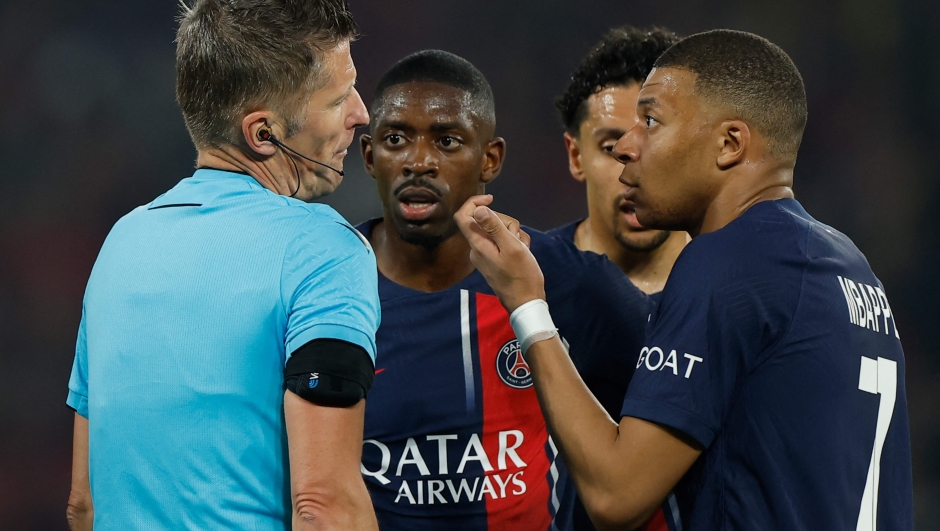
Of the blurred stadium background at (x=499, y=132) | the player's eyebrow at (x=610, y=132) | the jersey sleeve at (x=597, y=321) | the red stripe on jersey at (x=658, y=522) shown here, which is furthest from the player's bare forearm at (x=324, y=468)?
the blurred stadium background at (x=499, y=132)

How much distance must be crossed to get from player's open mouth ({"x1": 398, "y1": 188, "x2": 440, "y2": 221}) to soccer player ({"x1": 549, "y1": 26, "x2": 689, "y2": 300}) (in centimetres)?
97

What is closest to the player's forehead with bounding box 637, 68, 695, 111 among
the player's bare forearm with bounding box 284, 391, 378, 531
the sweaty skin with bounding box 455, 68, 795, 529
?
the sweaty skin with bounding box 455, 68, 795, 529

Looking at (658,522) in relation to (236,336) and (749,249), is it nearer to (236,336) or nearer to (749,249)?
(749,249)

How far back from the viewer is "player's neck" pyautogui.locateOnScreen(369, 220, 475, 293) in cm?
287

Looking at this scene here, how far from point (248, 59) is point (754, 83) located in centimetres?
110

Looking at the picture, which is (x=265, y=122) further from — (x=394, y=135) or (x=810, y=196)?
(x=810, y=196)

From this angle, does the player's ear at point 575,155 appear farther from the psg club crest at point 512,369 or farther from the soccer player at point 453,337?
the psg club crest at point 512,369

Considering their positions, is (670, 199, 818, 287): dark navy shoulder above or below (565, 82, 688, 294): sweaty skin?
below

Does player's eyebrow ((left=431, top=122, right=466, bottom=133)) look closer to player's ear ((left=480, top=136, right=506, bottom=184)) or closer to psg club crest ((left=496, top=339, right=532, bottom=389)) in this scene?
player's ear ((left=480, top=136, right=506, bottom=184))

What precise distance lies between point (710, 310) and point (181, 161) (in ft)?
14.8

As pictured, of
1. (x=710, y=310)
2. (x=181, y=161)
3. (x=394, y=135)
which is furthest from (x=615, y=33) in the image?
(x=181, y=161)

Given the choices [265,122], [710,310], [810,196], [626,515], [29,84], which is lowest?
[626,515]

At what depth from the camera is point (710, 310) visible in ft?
5.82

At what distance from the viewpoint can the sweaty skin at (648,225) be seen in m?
1.77
